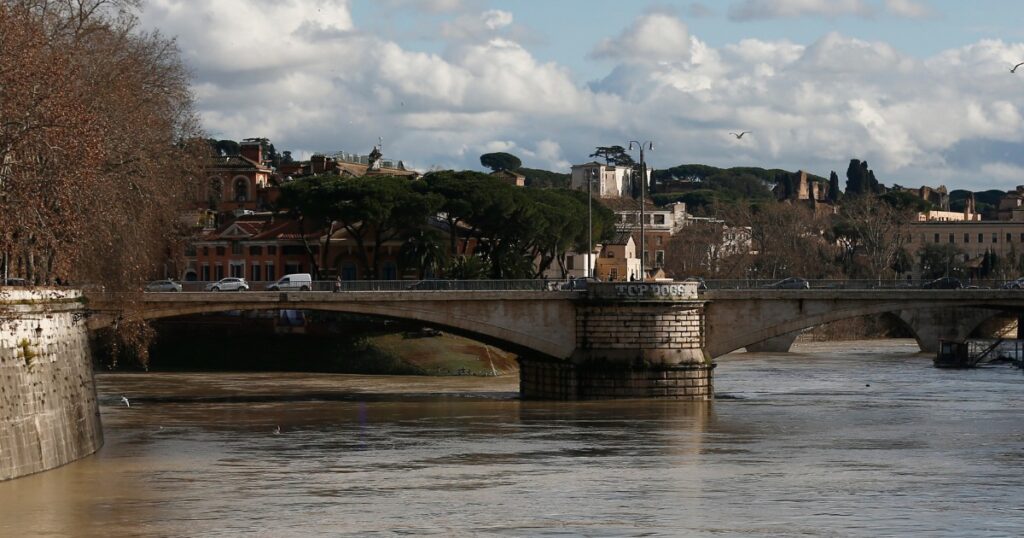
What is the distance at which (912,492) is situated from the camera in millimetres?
37438

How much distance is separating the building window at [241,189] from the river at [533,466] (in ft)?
185

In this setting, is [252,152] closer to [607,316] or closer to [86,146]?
[607,316]

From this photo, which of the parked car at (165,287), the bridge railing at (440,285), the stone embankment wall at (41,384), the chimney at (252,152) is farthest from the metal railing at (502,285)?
the chimney at (252,152)

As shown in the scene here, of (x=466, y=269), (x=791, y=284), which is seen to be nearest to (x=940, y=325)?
(x=791, y=284)

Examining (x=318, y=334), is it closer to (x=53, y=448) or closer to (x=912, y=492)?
(x=53, y=448)

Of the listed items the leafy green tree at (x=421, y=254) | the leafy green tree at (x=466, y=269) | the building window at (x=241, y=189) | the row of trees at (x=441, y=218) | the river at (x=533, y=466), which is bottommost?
the river at (x=533, y=466)

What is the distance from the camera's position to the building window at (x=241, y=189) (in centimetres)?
12538

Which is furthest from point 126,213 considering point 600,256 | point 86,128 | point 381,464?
point 600,256

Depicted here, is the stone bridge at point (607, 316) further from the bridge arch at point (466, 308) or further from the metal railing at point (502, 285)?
the metal railing at point (502, 285)

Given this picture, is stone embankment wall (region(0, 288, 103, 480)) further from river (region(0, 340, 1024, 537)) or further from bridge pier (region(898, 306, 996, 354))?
bridge pier (region(898, 306, 996, 354))

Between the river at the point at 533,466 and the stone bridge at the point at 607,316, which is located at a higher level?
the stone bridge at the point at 607,316

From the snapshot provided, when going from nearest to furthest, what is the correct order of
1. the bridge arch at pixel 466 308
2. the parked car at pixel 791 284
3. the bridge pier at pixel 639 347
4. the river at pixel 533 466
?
the river at pixel 533 466, the bridge pier at pixel 639 347, the bridge arch at pixel 466 308, the parked car at pixel 791 284

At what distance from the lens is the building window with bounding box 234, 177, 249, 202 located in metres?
125

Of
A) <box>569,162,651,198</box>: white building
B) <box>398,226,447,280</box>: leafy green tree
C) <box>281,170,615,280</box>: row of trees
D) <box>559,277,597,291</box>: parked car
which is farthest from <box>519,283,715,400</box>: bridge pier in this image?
<box>569,162,651,198</box>: white building
